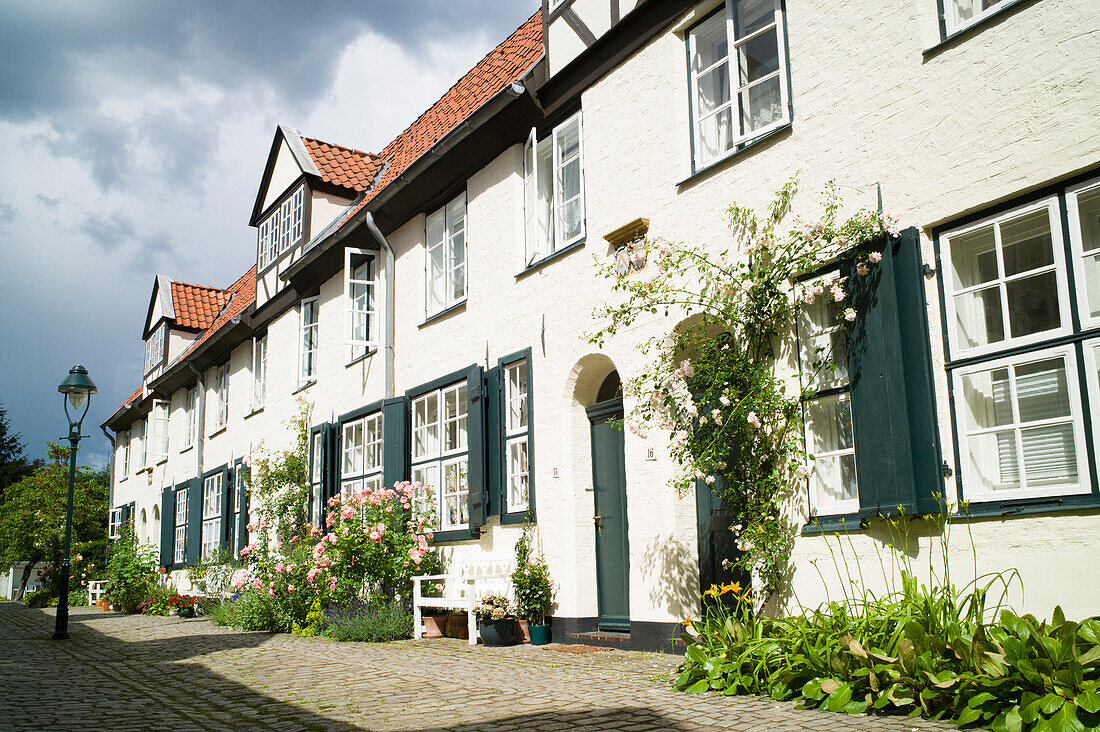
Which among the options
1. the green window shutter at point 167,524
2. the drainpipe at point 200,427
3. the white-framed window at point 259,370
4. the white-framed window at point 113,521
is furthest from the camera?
the white-framed window at point 113,521

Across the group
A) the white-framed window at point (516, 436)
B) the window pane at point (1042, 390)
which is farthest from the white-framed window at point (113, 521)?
the window pane at point (1042, 390)

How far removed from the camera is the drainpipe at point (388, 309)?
13.0m

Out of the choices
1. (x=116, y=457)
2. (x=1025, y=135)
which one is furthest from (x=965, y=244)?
(x=116, y=457)

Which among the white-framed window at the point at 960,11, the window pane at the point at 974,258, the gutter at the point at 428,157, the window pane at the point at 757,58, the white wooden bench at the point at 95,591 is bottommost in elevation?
the white wooden bench at the point at 95,591

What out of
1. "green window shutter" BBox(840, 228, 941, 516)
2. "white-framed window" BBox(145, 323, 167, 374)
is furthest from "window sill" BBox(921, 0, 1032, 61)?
"white-framed window" BBox(145, 323, 167, 374)

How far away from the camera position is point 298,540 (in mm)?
14922

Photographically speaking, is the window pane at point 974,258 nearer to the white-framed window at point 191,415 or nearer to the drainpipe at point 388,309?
the drainpipe at point 388,309

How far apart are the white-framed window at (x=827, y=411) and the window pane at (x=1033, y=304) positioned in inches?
46.3

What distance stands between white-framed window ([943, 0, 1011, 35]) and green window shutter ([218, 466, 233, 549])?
16.6 metres

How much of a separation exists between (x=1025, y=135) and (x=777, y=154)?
6.83 feet

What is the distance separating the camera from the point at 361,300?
14.2 meters

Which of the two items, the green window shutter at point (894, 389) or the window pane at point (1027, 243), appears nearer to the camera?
the window pane at point (1027, 243)

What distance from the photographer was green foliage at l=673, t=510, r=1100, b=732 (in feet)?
13.5

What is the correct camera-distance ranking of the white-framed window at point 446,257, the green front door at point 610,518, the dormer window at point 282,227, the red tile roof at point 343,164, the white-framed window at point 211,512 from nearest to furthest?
the green front door at point 610,518 < the white-framed window at point 446,257 < the red tile roof at point 343,164 < the dormer window at point 282,227 < the white-framed window at point 211,512
